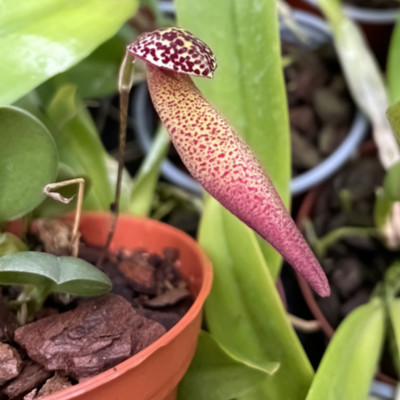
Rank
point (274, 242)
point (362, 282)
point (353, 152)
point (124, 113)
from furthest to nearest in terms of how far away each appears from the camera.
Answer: point (353, 152) < point (362, 282) < point (124, 113) < point (274, 242)

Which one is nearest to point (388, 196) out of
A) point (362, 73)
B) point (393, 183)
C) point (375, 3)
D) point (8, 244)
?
point (393, 183)

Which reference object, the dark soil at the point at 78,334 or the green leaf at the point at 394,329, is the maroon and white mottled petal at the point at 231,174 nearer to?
the dark soil at the point at 78,334

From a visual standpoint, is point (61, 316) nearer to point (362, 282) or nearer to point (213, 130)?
point (213, 130)

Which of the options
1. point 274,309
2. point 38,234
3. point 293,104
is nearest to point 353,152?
point 293,104

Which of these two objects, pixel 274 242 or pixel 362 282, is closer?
A: pixel 274 242

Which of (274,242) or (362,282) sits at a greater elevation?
(274,242)

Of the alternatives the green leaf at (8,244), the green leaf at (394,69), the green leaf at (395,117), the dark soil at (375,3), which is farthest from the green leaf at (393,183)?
the dark soil at (375,3)

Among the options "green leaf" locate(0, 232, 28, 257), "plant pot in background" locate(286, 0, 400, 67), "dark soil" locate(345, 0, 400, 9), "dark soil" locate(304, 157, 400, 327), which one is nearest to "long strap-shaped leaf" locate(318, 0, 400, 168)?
"dark soil" locate(304, 157, 400, 327)
